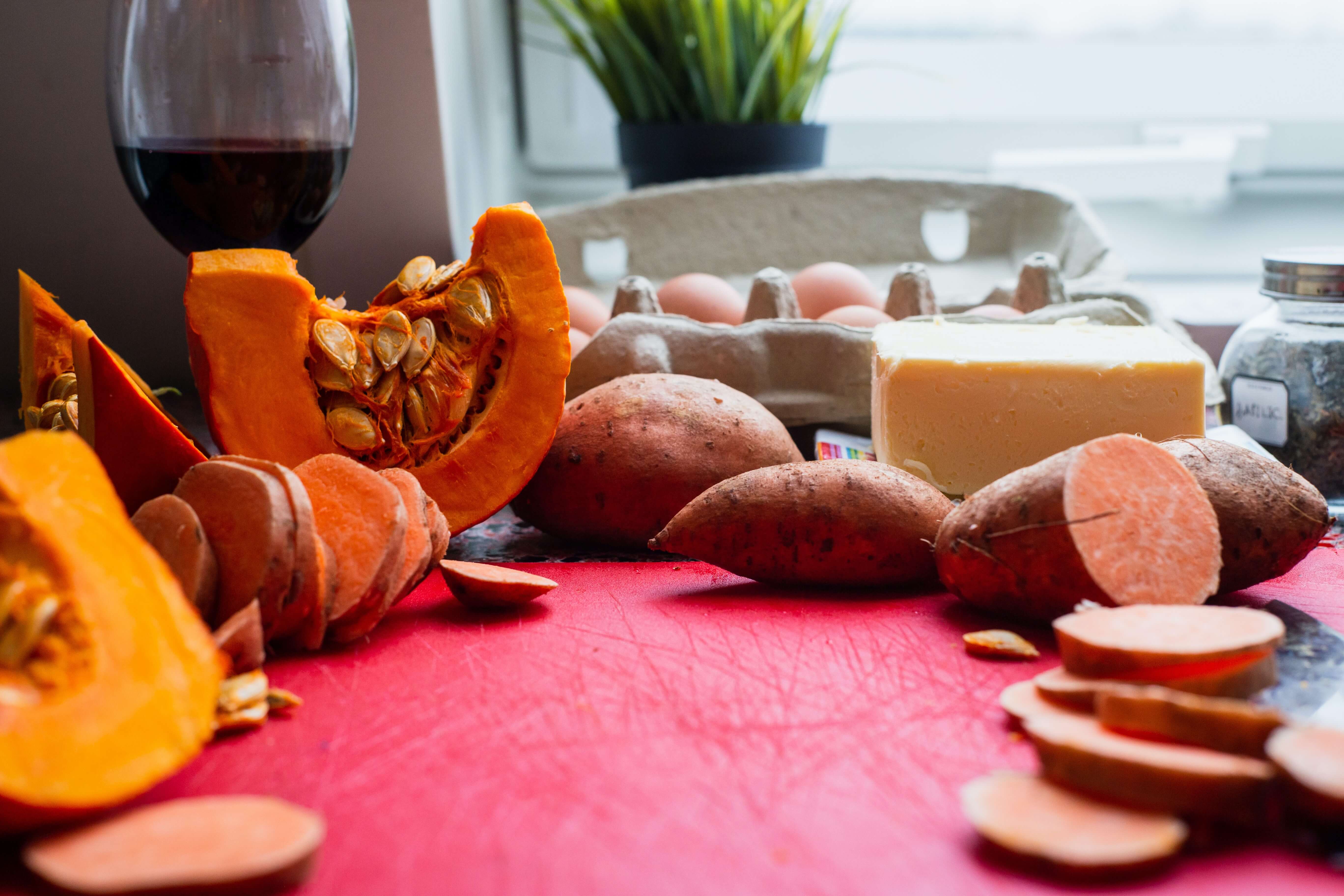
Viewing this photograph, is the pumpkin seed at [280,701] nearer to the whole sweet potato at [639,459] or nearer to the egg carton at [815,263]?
the whole sweet potato at [639,459]

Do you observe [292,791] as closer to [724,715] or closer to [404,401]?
[724,715]

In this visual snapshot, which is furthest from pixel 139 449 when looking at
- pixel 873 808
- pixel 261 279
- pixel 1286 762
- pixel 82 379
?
pixel 1286 762

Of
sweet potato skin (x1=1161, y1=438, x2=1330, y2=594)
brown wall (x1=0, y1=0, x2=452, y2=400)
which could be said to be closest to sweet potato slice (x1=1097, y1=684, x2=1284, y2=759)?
sweet potato skin (x1=1161, y1=438, x2=1330, y2=594)

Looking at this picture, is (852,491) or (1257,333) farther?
(1257,333)

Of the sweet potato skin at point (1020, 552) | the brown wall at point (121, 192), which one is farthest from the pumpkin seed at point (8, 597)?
the brown wall at point (121, 192)

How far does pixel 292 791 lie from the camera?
2.23 feet

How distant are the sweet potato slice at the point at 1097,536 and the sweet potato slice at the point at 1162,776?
0.75ft

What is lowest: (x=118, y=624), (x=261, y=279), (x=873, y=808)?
(x=873, y=808)

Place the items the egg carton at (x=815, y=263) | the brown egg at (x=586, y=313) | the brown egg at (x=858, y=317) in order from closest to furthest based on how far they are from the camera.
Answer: the egg carton at (x=815, y=263), the brown egg at (x=858, y=317), the brown egg at (x=586, y=313)

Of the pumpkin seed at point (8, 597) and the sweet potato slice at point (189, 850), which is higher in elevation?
the pumpkin seed at point (8, 597)

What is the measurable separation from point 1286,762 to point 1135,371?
597mm

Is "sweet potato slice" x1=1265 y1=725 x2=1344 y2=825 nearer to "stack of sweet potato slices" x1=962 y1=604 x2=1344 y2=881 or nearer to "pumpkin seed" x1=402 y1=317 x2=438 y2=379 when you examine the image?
"stack of sweet potato slices" x1=962 y1=604 x2=1344 y2=881

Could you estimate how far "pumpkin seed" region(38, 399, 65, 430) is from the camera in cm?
106

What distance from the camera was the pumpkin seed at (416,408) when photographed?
3.58 ft
